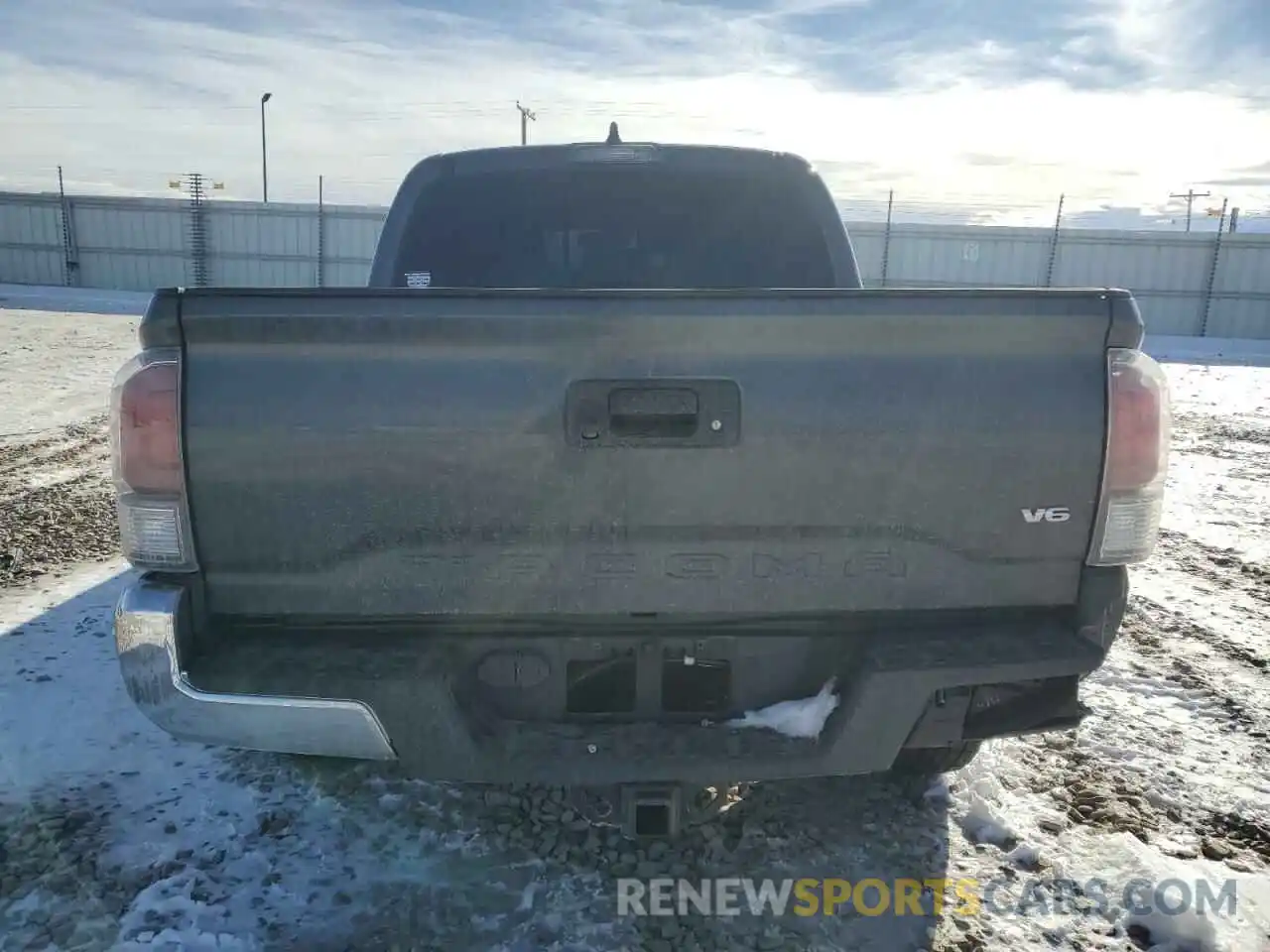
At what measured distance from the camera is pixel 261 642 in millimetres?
2211

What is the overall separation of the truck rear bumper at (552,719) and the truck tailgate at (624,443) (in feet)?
0.45

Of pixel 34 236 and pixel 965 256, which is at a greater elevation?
pixel 965 256

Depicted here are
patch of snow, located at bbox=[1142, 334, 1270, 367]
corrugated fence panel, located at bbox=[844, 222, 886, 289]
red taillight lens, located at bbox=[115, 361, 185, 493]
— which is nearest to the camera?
red taillight lens, located at bbox=[115, 361, 185, 493]

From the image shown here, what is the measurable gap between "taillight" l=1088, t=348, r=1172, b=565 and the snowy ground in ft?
3.77

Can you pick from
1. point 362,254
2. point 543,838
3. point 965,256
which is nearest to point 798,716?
point 543,838

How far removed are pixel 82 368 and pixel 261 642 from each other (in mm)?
11816

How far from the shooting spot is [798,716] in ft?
7.46

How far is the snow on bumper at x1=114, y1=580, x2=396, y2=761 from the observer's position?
6.81 feet

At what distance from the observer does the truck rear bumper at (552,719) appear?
2.09 m

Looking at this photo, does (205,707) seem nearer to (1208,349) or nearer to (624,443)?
(624,443)

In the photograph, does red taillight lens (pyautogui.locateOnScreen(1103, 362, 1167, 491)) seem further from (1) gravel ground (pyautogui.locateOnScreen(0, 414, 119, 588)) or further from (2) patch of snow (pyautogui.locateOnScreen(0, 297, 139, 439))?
(2) patch of snow (pyautogui.locateOnScreen(0, 297, 139, 439))

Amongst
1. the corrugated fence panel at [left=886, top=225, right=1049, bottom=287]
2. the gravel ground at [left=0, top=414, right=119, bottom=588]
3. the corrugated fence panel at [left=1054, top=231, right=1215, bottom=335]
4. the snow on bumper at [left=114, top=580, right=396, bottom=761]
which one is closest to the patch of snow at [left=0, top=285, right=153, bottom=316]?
the gravel ground at [left=0, top=414, right=119, bottom=588]

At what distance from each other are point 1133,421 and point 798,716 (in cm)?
108

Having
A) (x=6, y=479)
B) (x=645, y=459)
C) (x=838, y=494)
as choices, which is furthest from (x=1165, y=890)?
(x=6, y=479)
